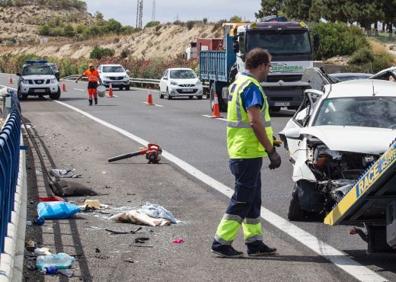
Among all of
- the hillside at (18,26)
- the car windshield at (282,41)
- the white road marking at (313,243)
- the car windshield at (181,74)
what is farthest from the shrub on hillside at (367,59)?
the hillside at (18,26)

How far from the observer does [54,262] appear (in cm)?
754

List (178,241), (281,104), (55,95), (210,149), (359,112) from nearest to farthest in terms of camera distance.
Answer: (178,241)
(359,112)
(210,149)
(281,104)
(55,95)

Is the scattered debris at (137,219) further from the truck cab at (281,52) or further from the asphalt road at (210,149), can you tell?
the truck cab at (281,52)

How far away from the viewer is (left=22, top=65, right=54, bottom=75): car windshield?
40.3 meters

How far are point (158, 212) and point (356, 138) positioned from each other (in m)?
2.41

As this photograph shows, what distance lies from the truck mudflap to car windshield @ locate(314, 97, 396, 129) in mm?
2724

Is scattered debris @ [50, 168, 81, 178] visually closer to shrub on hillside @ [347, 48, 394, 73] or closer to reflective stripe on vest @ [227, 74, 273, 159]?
reflective stripe on vest @ [227, 74, 273, 159]

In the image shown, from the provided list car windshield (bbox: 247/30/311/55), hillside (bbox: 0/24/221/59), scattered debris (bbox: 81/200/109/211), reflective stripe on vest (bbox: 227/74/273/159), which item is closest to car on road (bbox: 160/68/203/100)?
car windshield (bbox: 247/30/311/55)

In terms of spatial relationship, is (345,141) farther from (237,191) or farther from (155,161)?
(155,161)

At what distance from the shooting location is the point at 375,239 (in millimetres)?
7707

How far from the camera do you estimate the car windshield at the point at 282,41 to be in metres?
26.8

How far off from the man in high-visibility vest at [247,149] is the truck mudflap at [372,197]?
0.74m

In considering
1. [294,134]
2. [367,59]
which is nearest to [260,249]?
[294,134]

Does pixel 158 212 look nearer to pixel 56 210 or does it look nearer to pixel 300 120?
pixel 56 210
